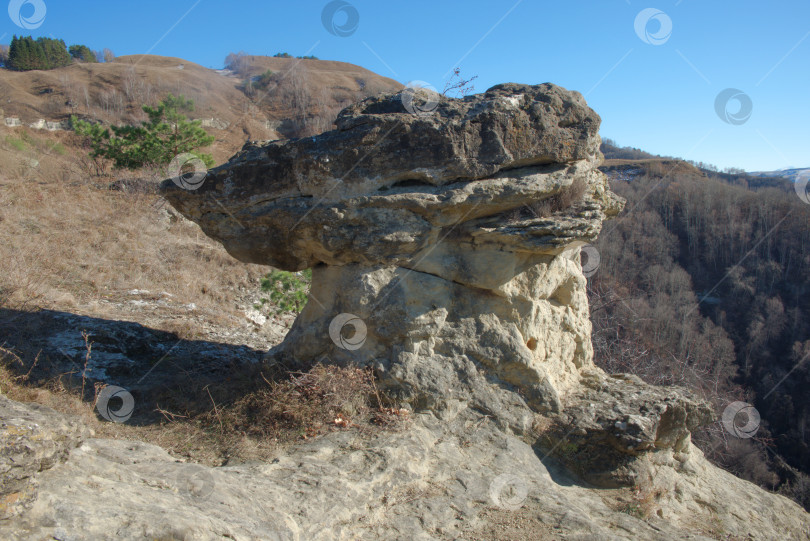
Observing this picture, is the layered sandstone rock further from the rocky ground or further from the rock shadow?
the rock shadow

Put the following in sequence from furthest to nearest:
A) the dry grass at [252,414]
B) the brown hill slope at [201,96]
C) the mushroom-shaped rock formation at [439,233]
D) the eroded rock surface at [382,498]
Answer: the brown hill slope at [201,96]
the mushroom-shaped rock formation at [439,233]
the dry grass at [252,414]
the eroded rock surface at [382,498]

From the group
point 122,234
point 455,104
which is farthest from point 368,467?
point 122,234

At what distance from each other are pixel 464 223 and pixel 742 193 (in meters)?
Result: 46.3

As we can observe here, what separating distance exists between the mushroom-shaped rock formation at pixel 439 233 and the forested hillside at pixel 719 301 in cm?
1177

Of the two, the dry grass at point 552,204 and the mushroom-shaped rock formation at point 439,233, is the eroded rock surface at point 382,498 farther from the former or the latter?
the dry grass at point 552,204

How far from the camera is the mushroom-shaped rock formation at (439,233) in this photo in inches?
204

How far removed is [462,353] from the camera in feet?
17.7

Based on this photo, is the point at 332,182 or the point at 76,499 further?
the point at 332,182

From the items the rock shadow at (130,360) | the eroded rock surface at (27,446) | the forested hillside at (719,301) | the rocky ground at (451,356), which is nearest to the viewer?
the eroded rock surface at (27,446)

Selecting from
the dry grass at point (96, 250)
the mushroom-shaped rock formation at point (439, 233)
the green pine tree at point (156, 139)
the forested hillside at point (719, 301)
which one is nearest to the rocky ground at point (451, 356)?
the mushroom-shaped rock formation at point (439, 233)

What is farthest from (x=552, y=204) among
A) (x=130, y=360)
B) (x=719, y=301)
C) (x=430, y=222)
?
(x=719, y=301)

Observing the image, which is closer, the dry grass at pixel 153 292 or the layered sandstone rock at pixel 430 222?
the dry grass at pixel 153 292

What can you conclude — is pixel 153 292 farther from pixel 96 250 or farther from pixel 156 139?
pixel 156 139

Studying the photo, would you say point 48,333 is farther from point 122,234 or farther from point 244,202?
point 122,234
